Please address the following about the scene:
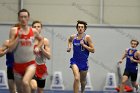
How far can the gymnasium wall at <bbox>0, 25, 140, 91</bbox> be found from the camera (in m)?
18.0

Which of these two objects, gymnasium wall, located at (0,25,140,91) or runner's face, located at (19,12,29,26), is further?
gymnasium wall, located at (0,25,140,91)

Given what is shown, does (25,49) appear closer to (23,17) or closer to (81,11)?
(23,17)

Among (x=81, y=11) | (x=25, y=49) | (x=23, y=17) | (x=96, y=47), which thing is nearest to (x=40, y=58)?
(x=25, y=49)

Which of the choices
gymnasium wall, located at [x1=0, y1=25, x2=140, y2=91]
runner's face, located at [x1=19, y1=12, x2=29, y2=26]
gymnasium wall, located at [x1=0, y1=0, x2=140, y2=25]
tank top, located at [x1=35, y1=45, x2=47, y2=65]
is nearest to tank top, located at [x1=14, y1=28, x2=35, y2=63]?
runner's face, located at [x1=19, y1=12, x2=29, y2=26]

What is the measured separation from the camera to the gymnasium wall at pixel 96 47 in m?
18.0

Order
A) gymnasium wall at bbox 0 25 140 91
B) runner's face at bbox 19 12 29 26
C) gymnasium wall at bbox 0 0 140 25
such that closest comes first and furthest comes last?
runner's face at bbox 19 12 29 26 → gymnasium wall at bbox 0 25 140 91 → gymnasium wall at bbox 0 0 140 25

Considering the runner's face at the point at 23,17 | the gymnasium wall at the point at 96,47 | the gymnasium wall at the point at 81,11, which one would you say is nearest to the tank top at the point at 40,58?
the runner's face at the point at 23,17

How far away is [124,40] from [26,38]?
9775 millimetres

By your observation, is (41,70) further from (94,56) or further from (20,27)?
(94,56)

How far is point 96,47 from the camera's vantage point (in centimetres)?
1803

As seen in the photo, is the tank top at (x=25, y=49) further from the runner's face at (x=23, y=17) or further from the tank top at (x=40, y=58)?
the tank top at (x=40, y=58)

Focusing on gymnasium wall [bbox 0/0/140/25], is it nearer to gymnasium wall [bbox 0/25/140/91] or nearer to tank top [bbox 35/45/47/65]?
gymnasium wall [bbox 0/25/140/91]

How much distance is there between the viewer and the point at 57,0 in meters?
18.7

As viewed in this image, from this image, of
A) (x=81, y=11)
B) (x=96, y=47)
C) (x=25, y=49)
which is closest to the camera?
(x=25, y=49)
